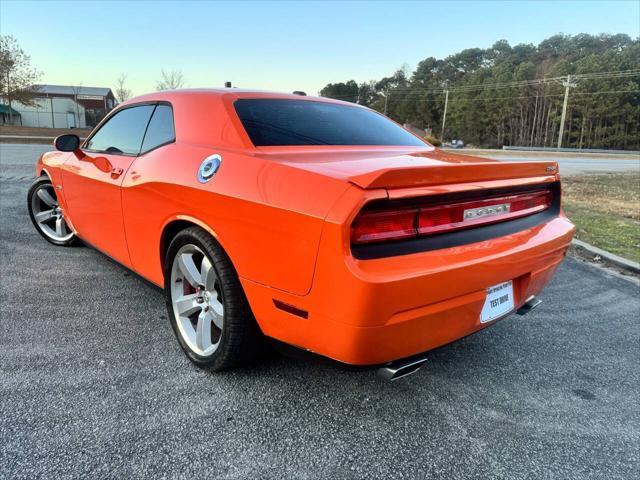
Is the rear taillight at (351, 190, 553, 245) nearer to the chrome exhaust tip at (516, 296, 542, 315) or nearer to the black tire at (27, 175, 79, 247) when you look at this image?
the chrome exhaust tip at (516, 296, 542, 315)

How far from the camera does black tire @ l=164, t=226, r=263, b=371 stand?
6.84 ft

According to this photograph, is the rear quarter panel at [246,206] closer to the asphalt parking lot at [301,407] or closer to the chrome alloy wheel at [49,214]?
the asphalt parking lot at [301,407]

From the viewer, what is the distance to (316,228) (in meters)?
1.65

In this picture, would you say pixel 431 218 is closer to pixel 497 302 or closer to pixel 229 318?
pixel 497 302

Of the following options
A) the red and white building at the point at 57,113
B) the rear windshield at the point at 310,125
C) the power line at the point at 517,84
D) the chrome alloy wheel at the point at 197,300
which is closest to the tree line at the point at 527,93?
the power line at the point at 517,84

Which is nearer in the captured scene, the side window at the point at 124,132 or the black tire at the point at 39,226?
the side window at the point at 124,132

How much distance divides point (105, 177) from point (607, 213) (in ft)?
25.6

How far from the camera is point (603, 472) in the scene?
71.8 inches

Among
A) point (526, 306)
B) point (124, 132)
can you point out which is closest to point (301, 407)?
point (526, 306)

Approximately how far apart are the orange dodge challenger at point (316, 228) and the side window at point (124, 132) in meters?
0.02

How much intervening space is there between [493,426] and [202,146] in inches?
78.2

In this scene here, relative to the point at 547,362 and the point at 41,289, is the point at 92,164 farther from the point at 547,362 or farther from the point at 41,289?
the point at 547,362

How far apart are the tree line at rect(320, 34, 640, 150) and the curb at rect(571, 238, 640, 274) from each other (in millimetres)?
58160

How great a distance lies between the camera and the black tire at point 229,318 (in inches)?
82.0
